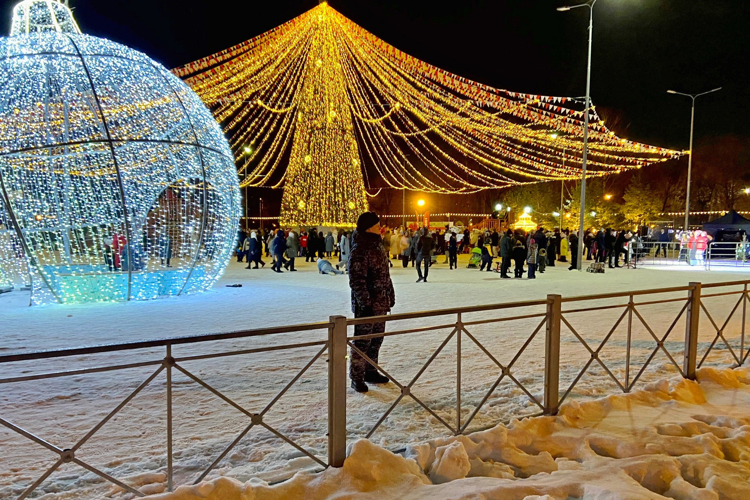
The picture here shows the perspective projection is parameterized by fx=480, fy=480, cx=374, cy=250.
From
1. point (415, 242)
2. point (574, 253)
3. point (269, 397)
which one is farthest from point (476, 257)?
point (269, 397)

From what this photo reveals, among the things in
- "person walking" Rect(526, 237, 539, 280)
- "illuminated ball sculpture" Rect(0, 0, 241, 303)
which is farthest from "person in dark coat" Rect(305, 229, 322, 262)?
"illuminated ball sculpture" Rect(0, 0, 241, 303)

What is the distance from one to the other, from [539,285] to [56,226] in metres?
11.1

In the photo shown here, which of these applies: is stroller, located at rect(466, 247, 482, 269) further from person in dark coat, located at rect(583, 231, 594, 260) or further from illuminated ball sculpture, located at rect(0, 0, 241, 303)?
illuminated ball sculpture, located at rect(0, 0, 241, 303)

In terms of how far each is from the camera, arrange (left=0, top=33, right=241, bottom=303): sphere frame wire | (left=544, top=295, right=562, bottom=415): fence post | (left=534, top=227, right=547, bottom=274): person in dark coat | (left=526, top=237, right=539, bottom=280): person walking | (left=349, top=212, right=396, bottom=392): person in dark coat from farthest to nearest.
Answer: (left=534, top=227, right=547, bottom=274): person in dark coat → (left=526, top=237, right=539, bottom=280): person walking → (left=0, top=33, right=241, bottom=303): sphere frame wire → (left=349, top=212, right=396, bottom=392): person in dark coat → (left=544, top=295, right=562, bottom=415): fence post

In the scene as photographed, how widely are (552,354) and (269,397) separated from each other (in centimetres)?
254

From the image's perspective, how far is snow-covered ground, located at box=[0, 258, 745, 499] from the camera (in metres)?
3.29

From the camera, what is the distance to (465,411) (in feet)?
13.8

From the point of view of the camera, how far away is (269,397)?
14.6 feet

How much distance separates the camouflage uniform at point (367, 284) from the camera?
4.59 m

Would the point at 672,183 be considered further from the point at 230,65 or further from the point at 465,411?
the point at 465,411

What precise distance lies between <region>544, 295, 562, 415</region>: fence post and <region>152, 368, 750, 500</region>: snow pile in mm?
131

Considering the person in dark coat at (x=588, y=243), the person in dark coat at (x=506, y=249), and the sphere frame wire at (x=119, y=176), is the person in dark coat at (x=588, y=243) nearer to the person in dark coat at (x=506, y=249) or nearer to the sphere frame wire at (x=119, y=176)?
the person in dark coat at (x=506, y=249)

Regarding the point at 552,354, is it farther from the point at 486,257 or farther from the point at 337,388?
the point at 486,257

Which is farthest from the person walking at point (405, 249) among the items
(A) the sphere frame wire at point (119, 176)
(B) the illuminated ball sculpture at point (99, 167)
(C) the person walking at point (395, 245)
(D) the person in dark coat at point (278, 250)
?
(B) the illuminated ball sculpture at point (99, 167)
